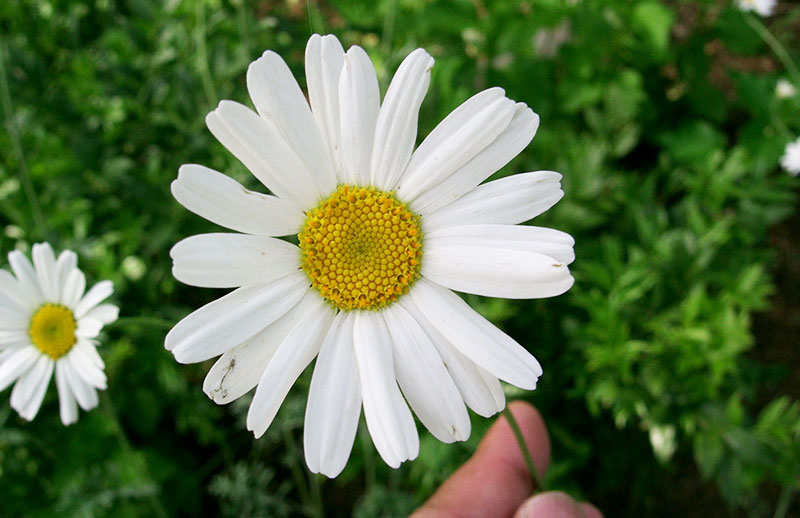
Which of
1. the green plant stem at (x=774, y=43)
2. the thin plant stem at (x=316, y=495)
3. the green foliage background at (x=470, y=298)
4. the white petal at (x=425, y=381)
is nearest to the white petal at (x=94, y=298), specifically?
the green foliage background at (x=470, y=298)

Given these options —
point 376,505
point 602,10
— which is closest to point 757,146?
point 602,10

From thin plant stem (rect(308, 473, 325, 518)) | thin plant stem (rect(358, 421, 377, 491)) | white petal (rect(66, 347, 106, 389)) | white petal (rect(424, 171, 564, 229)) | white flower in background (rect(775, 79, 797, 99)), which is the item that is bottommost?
thin plant stem (rect(308, 473, 325, 518))

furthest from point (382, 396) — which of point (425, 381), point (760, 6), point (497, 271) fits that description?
point (760, 6)

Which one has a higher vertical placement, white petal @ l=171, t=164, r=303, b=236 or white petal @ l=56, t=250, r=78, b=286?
→ white petal @ l=171, t=164, r=303, b=236

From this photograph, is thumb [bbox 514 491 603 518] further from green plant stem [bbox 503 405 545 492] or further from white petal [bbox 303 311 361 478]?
white petal [bbox 303 311 361 478]

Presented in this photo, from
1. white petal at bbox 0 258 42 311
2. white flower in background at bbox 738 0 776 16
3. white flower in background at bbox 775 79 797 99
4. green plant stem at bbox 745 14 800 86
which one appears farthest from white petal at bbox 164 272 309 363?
white flower in background at bbox 738 0 776 16

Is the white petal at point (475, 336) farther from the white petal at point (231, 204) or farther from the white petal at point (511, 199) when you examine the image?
the white petal at point (231, 204)

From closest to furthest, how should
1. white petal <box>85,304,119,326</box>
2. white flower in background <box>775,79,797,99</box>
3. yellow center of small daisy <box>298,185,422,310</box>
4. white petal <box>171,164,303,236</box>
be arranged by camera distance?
white petal <box>171,164,303,236</box> → yellow center of small daisy <box>298,185,422,310</box> → white petal <box>85,304,119,326</box> → white flower in background <box>775,79,797,99</box>
